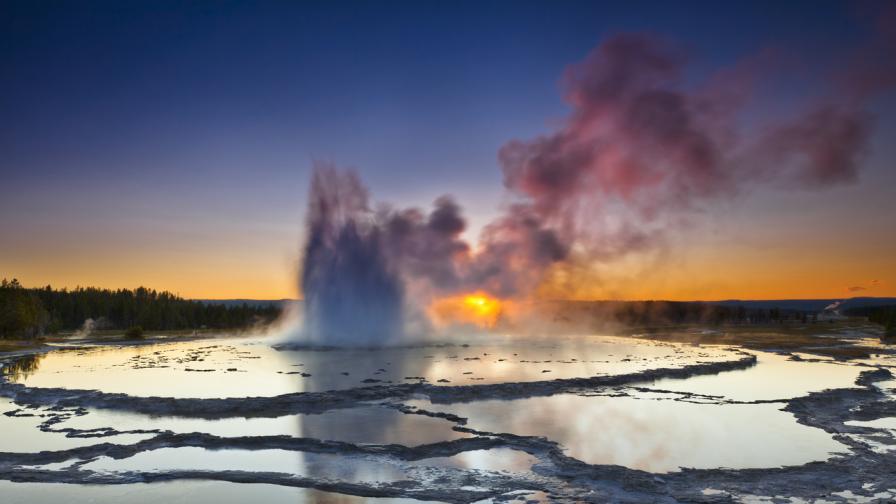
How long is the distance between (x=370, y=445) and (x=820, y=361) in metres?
36.5

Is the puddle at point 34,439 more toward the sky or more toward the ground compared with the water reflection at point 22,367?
more toward the ground

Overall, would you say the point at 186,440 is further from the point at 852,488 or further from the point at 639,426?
the point at 852,488

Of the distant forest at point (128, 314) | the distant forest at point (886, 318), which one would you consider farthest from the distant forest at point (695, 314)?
the distant forest at point (128, 314)

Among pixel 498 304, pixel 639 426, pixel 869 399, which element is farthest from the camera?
pixel 498 304

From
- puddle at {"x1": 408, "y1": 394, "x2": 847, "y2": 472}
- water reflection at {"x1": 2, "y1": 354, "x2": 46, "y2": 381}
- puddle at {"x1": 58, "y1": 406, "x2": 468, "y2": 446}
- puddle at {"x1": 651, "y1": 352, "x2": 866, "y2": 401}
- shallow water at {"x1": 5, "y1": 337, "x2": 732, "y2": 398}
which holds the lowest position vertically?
puddle at {"x1": 651, "y1": 352, "x2": 866, "y2": 401}

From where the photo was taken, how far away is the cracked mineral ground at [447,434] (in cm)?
1217

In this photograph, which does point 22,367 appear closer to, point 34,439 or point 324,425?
point 34,439

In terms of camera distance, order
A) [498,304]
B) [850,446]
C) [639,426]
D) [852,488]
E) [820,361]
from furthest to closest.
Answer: [498,304] < [820,361] < [639,426] < [850,446] < [852,488]

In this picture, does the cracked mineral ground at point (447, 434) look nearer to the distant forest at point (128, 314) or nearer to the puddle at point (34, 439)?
the puddle at point (34, 439)

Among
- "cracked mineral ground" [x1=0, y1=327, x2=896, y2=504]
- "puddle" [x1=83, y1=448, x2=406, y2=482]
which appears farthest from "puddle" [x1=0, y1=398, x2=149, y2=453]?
"puddle" [x1=83, y1=448, x2=406, y2=482]

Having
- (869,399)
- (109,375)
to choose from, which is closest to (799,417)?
(869,399)

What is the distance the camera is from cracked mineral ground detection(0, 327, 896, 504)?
12.2 meters

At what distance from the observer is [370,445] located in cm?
1549

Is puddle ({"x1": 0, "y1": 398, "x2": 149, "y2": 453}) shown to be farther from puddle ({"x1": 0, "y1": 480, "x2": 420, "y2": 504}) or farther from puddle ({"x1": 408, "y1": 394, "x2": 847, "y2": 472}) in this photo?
puddle ({"x1": 408, "y1": 394, "x2": 847, "y2": 472})
